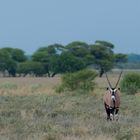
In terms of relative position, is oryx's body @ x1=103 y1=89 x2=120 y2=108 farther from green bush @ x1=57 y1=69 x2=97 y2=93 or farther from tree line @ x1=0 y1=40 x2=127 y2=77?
tree line @ x1=0 y1=40 x2=127 y2=77

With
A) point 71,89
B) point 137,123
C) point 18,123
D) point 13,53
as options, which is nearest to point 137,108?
point 137,123

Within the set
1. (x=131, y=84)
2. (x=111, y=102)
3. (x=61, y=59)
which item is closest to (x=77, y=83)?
(x=131, y=84)

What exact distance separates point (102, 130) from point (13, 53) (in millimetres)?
96265

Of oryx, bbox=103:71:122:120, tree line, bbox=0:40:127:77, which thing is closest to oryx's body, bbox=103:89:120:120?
oryx, bbox=103:71:122:120

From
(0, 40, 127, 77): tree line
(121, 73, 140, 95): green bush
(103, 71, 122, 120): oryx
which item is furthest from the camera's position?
(0, 40, 127, 77): tree line

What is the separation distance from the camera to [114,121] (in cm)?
2000

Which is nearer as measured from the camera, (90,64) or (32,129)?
(32,129)

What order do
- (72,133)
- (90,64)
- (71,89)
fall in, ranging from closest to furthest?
(72,133), (71,89), (90,64)

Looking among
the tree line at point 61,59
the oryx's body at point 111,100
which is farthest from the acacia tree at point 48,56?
the oryx's body at point 111,100

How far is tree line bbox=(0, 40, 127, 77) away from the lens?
9575cm

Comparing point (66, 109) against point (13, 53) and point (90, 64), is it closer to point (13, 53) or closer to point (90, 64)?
point (90, 64)

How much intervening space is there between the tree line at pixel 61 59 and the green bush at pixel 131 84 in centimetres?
4688

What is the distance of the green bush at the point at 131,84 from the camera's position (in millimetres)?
44375

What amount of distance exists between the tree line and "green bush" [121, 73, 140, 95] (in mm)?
46876
